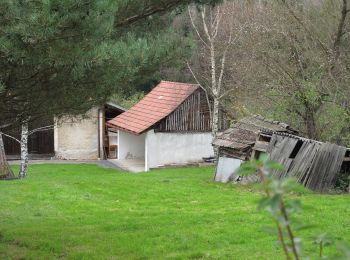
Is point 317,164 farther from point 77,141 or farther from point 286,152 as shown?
point 77,141

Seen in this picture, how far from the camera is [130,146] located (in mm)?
30766

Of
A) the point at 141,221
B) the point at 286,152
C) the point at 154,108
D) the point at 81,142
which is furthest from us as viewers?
the point at 81,142

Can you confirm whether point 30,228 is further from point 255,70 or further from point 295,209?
point 255,70

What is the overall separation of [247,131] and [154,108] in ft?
31.5

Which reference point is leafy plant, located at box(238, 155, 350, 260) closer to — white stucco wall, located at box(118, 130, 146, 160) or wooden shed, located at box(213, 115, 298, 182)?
wooden shed, located at box(213, 115, 298, 182)

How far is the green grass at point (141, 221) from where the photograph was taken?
8.09 meters

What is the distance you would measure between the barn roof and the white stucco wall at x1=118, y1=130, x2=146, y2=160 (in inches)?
444

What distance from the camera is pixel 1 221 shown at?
1070cm

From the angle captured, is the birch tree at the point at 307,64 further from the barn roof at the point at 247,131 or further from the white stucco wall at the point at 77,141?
the white stucco wall at the point at 77,141

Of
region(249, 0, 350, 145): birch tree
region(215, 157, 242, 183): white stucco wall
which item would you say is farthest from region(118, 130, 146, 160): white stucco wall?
region(249, 0, 350, 145): birch tree

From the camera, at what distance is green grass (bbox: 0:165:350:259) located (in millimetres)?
8094

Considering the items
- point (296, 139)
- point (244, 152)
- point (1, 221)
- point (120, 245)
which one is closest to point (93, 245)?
point (120, 245)

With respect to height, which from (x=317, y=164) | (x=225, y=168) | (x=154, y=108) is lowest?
(x=225, y=168)

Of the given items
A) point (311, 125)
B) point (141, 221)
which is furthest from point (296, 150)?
point (141, 221)
